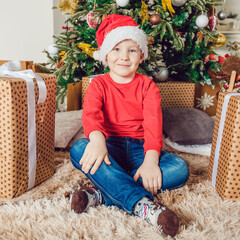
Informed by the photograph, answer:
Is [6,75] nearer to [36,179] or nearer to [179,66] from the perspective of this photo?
[36,179]

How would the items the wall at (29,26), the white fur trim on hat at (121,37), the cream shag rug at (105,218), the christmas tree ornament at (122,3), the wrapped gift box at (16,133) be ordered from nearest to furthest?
the cream shag rug at (105,218)
the wrapped gift box at (16,133)
the white fur trim on hat at (121,37)
the christmas tree ornament at (122,3)
the wall at (29,26)

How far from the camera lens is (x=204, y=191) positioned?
0.90 metres

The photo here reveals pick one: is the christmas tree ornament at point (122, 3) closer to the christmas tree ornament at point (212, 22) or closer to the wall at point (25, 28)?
the christmas tree ornament at point (212, 22)

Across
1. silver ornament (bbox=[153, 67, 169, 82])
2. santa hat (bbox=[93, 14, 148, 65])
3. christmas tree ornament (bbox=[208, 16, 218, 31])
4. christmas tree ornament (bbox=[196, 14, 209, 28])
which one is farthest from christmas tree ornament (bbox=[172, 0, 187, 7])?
santa hat (bbox=[93, 14, 148, 65])

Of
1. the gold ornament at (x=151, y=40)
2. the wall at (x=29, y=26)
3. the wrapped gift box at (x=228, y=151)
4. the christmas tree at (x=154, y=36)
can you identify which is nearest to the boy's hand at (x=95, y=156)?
the wrapped gift box at (x=228, y=151)

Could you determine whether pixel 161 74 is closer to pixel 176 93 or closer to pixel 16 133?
pixel 176 93

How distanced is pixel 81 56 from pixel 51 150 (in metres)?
0.81

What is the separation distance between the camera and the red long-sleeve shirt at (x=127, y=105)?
3.04 feet

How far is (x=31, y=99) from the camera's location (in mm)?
848

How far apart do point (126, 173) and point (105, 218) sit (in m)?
0.15

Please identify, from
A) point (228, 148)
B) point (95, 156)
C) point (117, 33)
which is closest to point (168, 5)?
point (117, 33)

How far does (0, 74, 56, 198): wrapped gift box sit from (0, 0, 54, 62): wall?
172 cm

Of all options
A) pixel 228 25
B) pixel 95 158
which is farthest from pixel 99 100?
pixel 228 25

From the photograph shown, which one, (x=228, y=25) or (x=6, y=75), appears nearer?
(x=6, y=75)
